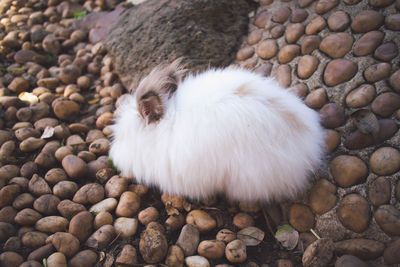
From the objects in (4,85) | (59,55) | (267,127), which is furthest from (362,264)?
(59,55)

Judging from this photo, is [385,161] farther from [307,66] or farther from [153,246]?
[153,246]

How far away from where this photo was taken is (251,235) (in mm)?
1365

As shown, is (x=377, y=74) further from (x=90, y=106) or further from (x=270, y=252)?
(x=90, y=106)

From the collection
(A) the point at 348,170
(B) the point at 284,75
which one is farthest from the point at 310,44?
(A) the point at 348,170

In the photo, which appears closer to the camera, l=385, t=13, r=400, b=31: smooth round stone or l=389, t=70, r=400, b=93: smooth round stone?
l=389, t=70, r=400, b=93: smooth round stone

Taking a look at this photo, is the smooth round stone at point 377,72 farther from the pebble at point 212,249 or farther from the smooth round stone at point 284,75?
the pebble at point 212,249

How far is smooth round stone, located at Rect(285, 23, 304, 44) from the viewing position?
1949 mm

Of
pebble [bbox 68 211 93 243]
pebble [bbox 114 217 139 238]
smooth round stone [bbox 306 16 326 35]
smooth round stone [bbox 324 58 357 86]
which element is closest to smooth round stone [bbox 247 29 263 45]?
smooth round stone [bbox 306 16 326 35]

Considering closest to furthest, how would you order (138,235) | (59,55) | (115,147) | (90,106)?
1. (138,235)
2. (115,147)
3. (90,106)
4. (59,55)

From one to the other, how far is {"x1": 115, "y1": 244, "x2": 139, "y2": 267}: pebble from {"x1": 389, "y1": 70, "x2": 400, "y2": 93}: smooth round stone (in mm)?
1492

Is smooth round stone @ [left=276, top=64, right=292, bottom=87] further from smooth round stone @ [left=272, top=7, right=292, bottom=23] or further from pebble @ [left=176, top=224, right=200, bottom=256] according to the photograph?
pebble @ [left=176, top=224, right=200, bottom=256]

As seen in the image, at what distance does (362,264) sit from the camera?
1120 mm

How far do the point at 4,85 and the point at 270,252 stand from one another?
7.64ft

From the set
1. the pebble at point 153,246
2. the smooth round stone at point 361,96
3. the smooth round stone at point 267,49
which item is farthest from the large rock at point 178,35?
the pebble at point 153,246
